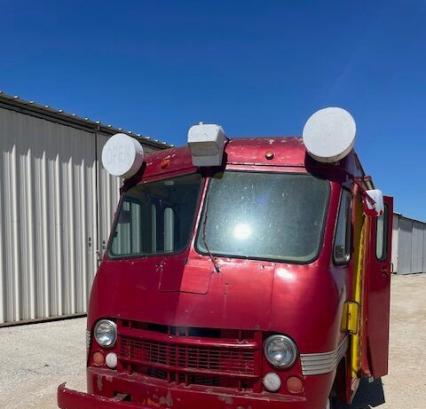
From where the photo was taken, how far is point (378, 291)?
4426mm

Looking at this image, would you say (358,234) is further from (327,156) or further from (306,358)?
(306,358)

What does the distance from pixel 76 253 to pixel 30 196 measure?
5.04ft

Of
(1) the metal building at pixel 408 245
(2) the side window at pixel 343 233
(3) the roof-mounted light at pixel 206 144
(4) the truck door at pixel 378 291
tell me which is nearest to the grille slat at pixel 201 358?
(2) the side window at pixel 343 233

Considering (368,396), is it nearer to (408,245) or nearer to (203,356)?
(203,356)

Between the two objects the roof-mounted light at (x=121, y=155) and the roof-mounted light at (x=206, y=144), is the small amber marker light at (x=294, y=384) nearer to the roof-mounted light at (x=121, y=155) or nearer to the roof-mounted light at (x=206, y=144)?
the roof-mounted light at (x=206, y=144)

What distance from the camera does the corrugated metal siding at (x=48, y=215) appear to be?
821 centimetres

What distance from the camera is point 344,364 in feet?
12.1

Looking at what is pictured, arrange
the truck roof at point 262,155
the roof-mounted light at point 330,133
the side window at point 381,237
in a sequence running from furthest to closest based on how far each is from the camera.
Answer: the side window at point 381,237 < the truck roof at point 262,155 < the roof-mounted light at point 330,133

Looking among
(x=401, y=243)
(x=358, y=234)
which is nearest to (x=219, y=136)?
(x=358, y=234)

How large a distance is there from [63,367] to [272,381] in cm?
390

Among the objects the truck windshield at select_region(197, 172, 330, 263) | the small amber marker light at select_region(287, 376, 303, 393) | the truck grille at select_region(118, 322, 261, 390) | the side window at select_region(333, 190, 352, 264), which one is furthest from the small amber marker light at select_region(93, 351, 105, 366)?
the side window at select_region(333, 190, 352, 264)

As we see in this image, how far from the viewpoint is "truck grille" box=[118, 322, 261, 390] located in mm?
2990

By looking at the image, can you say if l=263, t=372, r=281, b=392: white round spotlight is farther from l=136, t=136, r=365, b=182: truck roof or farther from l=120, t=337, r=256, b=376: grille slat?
l=136, t=136, r=365, b=182: truck roof

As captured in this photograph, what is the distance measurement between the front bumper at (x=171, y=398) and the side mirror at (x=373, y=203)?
1395 mm
